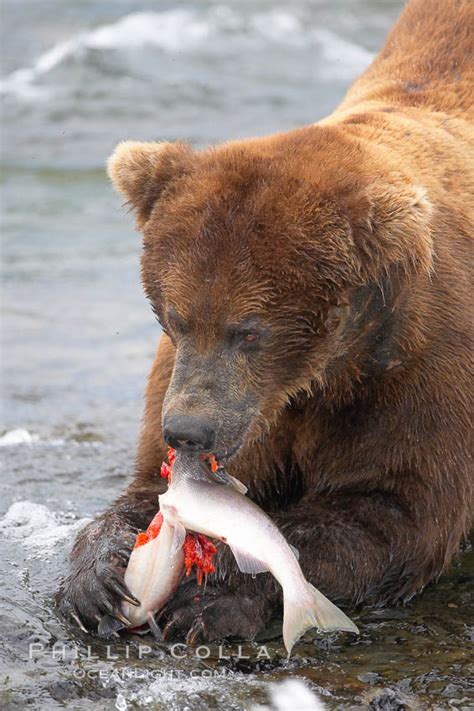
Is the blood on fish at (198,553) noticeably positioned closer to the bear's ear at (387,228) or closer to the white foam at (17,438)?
the bear's ear at (387,228)

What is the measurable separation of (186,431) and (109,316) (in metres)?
5.89

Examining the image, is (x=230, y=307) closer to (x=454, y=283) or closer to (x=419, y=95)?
(x=454, y=283)

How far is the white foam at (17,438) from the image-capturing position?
7211 millimetres

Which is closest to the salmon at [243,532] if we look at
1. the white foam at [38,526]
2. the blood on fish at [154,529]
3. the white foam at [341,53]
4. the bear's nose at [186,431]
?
the blood on fish at [154,529]

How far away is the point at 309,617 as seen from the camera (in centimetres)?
407

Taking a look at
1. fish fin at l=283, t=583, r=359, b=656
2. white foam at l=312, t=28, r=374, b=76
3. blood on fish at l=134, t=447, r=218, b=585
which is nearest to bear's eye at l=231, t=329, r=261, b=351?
blood on fish at l=134, t=447, r=218, b=585

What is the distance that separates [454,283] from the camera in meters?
4.83

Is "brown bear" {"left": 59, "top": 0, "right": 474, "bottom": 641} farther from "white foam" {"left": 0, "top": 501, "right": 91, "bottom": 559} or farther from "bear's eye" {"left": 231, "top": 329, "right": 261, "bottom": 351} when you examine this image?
"white foam" {"left": 0, "top": 501, "right": 91, "bottom": 559}

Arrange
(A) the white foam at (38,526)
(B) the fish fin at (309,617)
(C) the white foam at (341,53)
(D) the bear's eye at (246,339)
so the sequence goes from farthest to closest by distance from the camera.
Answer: (C) the white foam at (341,53), (A) the white foam at (38,526), (D) the bear's eye at (246,339), (B) the fish fin at (309,617)

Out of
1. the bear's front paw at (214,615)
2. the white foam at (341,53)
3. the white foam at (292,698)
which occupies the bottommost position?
the white foam at (292,698)

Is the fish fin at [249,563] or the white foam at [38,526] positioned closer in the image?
the fish fin at [249,563]

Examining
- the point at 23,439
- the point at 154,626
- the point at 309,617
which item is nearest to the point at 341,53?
the point at 23,439

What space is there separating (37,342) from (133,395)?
1.27 metres

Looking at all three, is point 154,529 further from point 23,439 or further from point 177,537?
point 23,439
